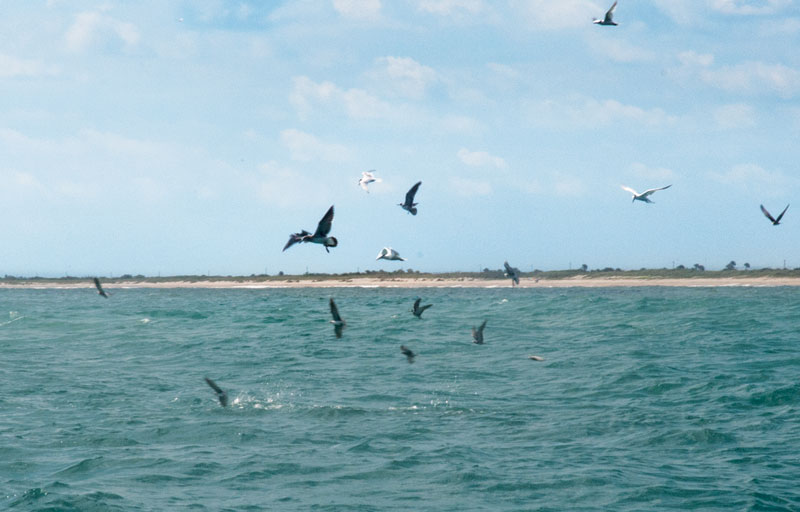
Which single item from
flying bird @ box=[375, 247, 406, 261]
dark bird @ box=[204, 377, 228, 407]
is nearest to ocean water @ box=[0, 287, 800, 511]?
dark bird @ box=[204, 377, 228, 407]

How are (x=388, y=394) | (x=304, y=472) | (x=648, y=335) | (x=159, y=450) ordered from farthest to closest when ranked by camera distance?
1. (x=648, y=335)
2. (x=388, y=394)
3. (x=159, y=450)
4. (x=304, y=472)

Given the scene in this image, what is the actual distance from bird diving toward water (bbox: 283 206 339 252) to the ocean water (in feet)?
18.2

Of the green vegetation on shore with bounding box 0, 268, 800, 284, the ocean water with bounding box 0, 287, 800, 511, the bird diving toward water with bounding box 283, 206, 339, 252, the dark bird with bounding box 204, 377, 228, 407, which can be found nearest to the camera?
the bird diving toward water with bounding box 283, 206, 339, 252

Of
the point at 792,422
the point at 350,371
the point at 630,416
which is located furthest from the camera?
the point at 350,371

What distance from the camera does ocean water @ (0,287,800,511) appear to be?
48.3 feet

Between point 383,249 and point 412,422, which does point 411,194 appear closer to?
point 383,249

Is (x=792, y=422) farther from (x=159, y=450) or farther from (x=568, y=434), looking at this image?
(x=159, y=450)

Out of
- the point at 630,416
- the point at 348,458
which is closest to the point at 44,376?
the point at 348,458

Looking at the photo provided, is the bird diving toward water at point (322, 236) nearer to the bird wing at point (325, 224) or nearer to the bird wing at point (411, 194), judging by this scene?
the bird wing at point (325, 224)

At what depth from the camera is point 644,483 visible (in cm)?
1485

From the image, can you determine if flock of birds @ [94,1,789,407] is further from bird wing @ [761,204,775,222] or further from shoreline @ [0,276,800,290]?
shoreline @ [0,276,800,290]

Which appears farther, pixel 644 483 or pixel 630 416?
pixel 630 416

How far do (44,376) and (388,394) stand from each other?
14.3 m

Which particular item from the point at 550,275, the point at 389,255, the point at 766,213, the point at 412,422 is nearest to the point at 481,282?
the point at 550,275
